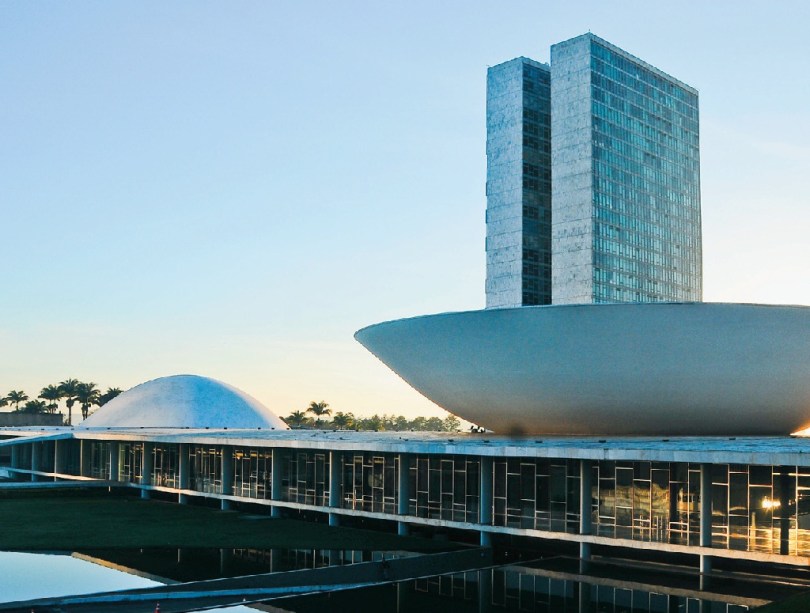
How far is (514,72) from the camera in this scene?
368 ft

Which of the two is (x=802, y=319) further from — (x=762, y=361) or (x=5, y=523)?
(x=5, y=523)

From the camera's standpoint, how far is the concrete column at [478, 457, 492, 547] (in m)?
36.8

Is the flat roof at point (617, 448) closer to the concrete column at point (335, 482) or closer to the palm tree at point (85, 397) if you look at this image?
the concrete column at point (335, 482)

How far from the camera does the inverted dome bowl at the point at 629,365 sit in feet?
117

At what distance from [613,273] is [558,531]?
83.1m

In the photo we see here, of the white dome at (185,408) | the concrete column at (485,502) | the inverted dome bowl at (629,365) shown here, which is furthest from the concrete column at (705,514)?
the white dome at (185,408)

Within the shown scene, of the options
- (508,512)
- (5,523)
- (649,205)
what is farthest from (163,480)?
(649,205)

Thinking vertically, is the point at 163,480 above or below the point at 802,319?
below

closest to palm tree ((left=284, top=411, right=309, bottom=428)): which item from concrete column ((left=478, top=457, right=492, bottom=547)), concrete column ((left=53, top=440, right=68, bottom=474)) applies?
concrete column ((left=53, top=440, right=68, bottom=474))

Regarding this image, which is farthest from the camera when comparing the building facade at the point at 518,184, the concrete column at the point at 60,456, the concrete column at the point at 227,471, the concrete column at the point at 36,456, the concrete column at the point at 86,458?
the building facade at the point at 518,184

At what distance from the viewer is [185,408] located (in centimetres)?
8488

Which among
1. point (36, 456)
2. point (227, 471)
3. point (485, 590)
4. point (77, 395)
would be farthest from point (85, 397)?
point (485, 590)

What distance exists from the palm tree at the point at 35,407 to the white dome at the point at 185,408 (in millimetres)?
60356

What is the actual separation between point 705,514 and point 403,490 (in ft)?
42.1
